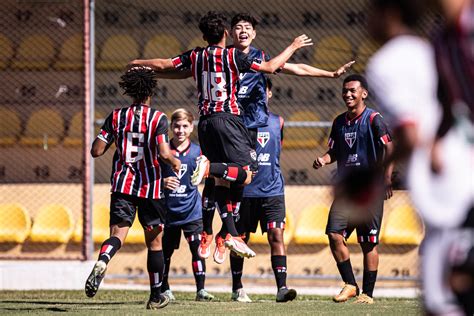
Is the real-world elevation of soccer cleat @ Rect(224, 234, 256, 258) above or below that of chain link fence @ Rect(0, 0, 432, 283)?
below

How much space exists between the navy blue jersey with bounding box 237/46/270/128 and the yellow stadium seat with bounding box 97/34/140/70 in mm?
5353

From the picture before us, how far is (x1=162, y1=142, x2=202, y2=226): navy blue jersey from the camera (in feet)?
35.0

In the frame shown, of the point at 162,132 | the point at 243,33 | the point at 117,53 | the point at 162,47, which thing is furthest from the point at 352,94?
the point at 117,53

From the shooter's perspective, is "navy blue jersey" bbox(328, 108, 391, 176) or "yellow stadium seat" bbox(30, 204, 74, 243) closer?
"navy blue jersey" bbox(328, 108, 391, 176)

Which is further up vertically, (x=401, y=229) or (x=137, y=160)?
(x=137, y=160)

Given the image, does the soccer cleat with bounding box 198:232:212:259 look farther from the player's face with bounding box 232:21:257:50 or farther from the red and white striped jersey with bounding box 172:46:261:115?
the player's face with bounding box 232:21:257:50

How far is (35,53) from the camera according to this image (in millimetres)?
15133

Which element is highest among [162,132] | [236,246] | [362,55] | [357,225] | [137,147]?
[362,55]

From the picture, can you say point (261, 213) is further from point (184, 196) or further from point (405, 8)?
point (405, 8)

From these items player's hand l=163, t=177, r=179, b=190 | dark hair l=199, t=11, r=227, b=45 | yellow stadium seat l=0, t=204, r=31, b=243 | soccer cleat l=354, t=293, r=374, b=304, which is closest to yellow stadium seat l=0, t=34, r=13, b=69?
yellow stadium seat l=0, t=204, r=31, b=243

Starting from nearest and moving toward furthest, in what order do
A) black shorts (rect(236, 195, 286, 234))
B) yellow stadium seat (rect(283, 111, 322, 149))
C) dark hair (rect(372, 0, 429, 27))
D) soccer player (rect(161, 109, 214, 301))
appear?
dark hair (rect(372, 0, 429, 27)) → black shorts (rect(236, 195, 286, 234)) → soccer player (rect(161, 109, 214, 301)) → yellow stadium seat (rect(283, 111, 322, 149))

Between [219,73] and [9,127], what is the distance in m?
6.92

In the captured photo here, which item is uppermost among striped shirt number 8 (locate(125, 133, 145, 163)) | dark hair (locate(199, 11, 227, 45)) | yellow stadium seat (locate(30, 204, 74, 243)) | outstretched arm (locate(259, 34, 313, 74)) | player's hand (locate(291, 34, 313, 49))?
dark hair (locate(199, 11, 227, 45))

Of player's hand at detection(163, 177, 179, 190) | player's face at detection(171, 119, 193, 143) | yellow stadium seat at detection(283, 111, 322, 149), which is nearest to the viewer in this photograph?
player's hand at detection(163, 177, 179, 190)
